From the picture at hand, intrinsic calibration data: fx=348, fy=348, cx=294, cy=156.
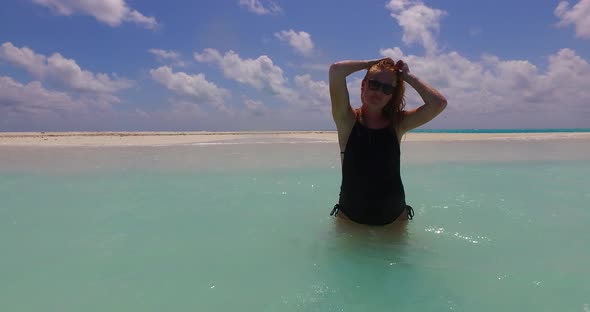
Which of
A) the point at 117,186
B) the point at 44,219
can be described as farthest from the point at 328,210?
the point at 117,186

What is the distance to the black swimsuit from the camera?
3.59 meters

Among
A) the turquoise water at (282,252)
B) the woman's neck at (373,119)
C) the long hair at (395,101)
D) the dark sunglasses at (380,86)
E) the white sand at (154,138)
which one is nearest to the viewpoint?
the turquoise water at (282,252)

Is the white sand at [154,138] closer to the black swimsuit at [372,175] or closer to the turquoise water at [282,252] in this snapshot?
the turquoise water at [282,252]

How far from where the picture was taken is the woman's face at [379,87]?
3.47 m

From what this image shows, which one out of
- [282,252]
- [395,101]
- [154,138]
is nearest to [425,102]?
[395,101]

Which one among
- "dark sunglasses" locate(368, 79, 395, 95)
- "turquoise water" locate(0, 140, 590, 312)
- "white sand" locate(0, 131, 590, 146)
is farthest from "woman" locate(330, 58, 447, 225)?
"white sand" locate(0, 131, 590, 146)

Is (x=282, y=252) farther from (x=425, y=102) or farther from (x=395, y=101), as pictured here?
(x=425, y=102)

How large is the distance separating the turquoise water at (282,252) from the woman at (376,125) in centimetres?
46

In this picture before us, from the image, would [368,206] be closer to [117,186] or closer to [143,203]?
[143,203]

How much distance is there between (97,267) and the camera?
11.7 feet

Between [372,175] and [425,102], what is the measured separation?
957 mm

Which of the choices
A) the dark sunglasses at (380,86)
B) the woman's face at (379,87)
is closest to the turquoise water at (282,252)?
the woman's face at (379,87)

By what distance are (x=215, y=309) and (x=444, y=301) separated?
1872mm

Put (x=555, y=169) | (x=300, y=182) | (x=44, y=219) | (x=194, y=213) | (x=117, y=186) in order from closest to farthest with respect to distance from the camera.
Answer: (x=44, y=219) → (x=194, y=213) → (x=117, y=186) → (x=300, y=182) → (x=555, y=169)
